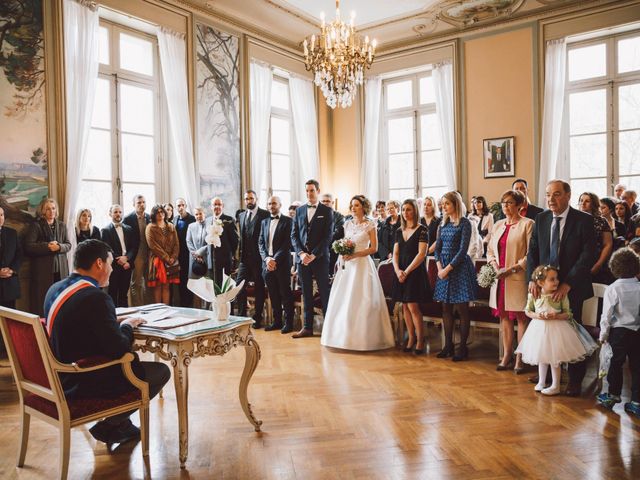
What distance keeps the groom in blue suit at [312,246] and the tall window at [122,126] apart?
2816mm

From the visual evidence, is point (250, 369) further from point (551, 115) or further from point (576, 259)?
point (551, 115)

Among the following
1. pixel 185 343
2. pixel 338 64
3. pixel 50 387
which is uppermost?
pixel 338 64

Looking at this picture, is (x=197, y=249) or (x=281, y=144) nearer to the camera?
(x=197, y=249)

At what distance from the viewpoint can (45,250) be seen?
5.73 meters

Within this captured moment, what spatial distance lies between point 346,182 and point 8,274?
6877 millimetres

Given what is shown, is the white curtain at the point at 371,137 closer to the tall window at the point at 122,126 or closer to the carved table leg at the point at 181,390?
the tall window at the point at 122,126

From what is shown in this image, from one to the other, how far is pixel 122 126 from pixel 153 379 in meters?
5.44

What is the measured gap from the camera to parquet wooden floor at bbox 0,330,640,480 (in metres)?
2.82

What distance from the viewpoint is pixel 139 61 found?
311 inches

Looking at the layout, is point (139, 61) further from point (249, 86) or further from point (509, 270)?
point (509, 270)

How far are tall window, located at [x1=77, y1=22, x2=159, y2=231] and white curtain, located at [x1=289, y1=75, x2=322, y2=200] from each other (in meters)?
3.01

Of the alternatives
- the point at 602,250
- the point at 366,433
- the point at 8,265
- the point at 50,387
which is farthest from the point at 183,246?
the point at 602,250

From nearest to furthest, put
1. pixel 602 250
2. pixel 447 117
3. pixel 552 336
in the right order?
pixel 552 336 → pixel 602 250 → pixel 447 117

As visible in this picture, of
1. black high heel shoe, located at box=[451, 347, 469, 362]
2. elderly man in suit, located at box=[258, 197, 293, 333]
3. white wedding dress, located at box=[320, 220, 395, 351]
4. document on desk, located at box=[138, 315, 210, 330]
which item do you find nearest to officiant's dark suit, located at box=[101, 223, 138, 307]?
elderly man in suit, located at box=[258, 197, 293, 333]
